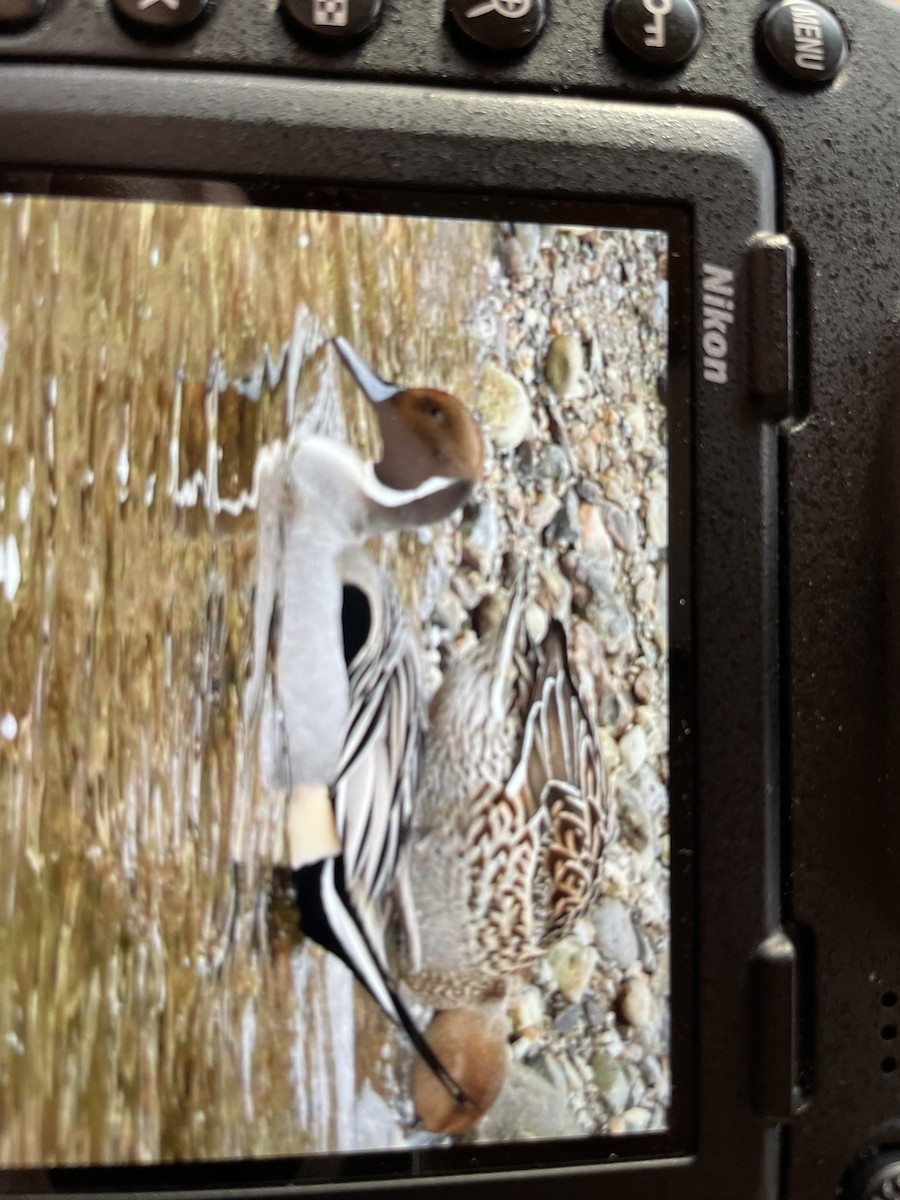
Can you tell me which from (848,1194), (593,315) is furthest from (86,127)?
(848,1194)

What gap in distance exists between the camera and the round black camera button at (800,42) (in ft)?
1.11

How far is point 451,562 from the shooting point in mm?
315

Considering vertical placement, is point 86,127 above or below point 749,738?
above

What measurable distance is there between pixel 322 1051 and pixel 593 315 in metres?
0.28

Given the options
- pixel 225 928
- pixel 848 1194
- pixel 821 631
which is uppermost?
pixel 821 631

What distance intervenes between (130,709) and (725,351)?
10.1 inches

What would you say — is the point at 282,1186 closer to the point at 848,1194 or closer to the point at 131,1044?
the point at 131,1044

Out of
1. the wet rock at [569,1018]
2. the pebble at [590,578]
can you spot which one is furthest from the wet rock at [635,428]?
the wet rock at [569,1018]

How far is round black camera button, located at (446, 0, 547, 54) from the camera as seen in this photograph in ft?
1.05

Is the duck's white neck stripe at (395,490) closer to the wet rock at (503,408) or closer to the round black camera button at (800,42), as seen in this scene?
the wet rock at (503,408)

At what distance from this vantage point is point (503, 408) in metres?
0.32

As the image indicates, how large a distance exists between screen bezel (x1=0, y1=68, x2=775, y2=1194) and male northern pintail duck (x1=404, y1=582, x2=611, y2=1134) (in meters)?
0.04

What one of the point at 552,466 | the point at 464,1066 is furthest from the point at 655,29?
the point at 464,1066

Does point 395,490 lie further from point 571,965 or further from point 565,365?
point 571,965
